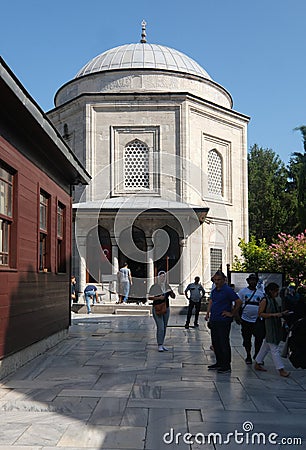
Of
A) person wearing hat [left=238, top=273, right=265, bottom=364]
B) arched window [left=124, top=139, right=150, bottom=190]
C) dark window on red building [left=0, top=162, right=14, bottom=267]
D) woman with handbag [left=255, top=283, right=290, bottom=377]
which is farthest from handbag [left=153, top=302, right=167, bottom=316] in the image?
arched window [left=124, top=139, right=150, bottom=190]

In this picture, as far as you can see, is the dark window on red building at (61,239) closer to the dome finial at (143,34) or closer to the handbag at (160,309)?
the handbag at (160,309)

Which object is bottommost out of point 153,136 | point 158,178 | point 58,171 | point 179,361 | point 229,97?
point 179,361

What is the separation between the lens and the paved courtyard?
541 cm

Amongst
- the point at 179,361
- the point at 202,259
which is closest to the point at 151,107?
the point at 202,259

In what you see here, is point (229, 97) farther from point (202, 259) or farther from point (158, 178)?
point (202, 259)

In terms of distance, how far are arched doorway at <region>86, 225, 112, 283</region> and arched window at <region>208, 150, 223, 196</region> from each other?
6905 mm

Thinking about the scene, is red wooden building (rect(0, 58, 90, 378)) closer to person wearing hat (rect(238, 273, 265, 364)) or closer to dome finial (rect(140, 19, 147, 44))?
person wearing hat (rect(238, 273, 265, 364))

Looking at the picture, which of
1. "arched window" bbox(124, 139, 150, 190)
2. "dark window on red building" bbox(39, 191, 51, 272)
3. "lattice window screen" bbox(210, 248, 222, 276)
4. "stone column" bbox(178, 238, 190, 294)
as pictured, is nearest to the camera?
"dark window on red building" bbox(39, 191, 51, 272)

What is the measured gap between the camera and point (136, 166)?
28312mm

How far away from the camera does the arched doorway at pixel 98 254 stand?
2598 cm

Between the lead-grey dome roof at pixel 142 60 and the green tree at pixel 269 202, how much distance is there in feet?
54.7

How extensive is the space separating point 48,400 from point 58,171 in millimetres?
6900

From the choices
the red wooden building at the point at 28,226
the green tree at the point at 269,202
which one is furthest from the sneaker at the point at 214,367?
the green tree at the point at 269,202

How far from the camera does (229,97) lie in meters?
33.2
